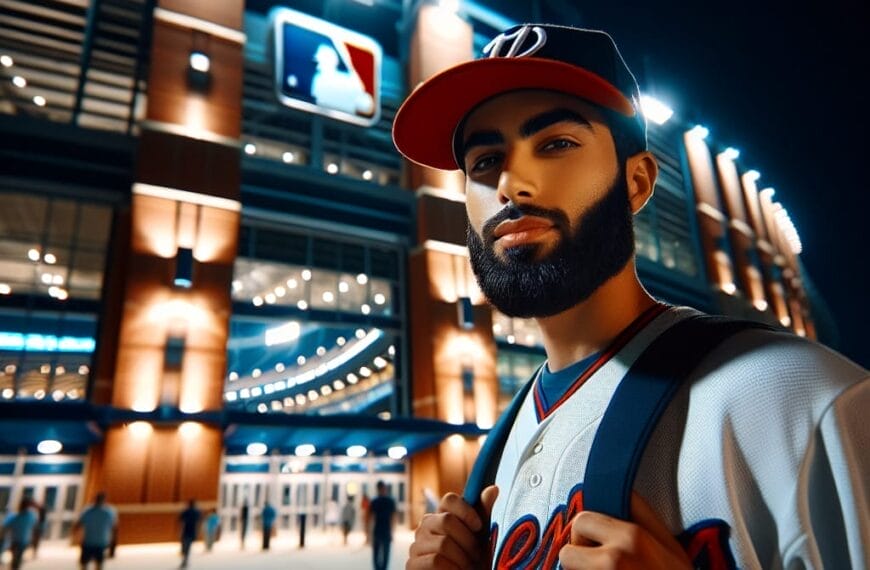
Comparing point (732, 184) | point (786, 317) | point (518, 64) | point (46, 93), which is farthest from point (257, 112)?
point (786, 317)

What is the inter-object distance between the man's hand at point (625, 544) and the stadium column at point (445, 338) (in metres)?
17.4

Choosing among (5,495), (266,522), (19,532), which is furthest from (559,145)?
(5,495)

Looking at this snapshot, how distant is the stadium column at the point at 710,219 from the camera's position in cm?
2942

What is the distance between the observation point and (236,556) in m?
12.0

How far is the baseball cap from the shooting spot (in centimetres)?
116

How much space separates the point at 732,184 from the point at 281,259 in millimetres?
30506

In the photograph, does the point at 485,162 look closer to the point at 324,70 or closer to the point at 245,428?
the point at 245,428

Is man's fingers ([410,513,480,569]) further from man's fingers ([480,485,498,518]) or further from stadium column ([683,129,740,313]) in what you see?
stadium column ([683,129,740,313])

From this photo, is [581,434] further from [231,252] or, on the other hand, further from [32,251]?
[32,251]

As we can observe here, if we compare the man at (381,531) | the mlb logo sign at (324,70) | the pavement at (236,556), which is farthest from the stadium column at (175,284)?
the man at (381,531)

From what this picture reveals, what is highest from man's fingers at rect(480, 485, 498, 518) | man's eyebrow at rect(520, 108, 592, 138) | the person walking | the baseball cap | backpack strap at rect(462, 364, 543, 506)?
the baseball cap

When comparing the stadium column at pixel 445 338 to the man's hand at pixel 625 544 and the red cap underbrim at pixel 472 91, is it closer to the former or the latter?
the red cap underbrim at pixel 472 91

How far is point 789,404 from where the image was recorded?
764 millimetres

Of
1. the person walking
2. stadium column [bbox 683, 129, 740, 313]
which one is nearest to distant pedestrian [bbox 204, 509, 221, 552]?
the person walking
